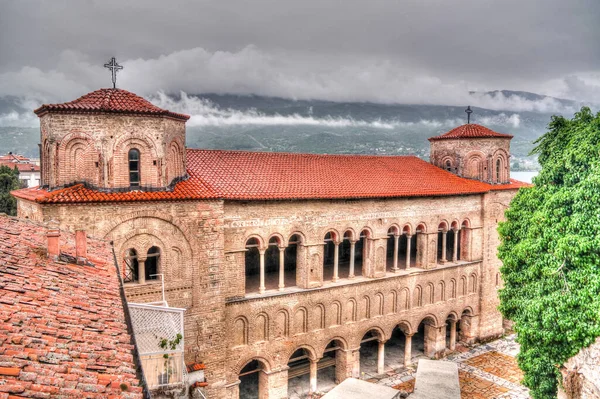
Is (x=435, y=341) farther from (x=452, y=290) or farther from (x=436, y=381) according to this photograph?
(x=436, y=381)

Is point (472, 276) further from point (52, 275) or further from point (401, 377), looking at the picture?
point (52, 275)

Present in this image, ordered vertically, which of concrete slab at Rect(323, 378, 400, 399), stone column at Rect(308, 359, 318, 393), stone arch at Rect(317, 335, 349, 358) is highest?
stone arch at Rect(317, 335, 349, 358)

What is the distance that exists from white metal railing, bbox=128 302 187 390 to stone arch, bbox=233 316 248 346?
17.4 ft

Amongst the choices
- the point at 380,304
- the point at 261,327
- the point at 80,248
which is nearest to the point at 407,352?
the point at 380,304

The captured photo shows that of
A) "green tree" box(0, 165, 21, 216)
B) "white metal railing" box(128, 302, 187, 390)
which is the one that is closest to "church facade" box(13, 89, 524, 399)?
"white metal railing" box(128, 302, 187, 390)

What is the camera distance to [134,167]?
1592 cm

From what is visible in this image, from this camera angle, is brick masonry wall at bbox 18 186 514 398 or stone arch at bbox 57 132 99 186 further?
brick masonry wall at bbox 18 186 514 398

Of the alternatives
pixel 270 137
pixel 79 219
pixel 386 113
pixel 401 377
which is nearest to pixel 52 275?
pixel 79 219

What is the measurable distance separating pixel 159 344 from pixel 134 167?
720 cm

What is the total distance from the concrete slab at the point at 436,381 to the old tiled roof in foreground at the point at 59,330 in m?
13.5

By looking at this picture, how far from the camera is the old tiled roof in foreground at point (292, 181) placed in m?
15.5

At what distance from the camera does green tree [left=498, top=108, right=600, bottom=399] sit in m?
13.0

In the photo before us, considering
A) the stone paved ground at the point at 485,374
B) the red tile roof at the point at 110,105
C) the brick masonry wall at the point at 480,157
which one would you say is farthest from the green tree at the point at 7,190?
the brick masonry wall at the point at 480,157

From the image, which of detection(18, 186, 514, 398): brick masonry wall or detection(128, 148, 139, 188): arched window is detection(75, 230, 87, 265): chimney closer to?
detection(18, 186, 514, 398): brick masonry wall
